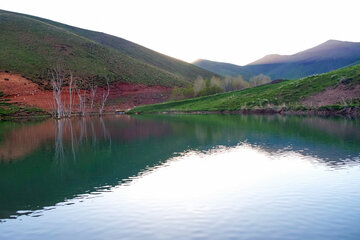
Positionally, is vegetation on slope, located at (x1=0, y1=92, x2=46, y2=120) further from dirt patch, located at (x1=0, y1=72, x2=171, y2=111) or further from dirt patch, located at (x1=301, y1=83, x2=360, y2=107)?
Result: dirt patch, located at (x1=301, y1=83, x2=360, y2=107)

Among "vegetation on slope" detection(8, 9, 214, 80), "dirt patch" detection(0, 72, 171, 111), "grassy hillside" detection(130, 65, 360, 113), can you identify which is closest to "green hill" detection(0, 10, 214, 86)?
"dirt patch" detection(0, 72, 171, 111)

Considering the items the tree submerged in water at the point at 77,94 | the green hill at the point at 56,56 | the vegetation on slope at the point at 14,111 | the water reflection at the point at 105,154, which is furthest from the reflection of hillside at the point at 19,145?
the green hill at the point at 56,56

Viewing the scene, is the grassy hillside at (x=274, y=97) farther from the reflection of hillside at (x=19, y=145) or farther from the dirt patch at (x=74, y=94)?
the reflection of hillside at (x=19, y=145)

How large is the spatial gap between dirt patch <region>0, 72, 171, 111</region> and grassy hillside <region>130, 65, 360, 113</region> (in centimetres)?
1268

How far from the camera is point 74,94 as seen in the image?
10331cm

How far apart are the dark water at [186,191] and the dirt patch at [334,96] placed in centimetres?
3506

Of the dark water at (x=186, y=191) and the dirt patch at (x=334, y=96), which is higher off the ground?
the dirt patch at (x=334, y=96)

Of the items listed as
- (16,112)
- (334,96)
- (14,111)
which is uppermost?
(334,96)

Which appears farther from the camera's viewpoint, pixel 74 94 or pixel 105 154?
pixel 74 94

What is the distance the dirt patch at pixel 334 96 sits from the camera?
63581 millimetres

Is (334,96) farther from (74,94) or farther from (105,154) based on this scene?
(74,94)

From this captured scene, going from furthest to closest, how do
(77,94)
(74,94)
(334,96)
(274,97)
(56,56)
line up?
1. (56,56)
2. (77,94)
3. (74,94)
4. (274,97)
5. (334,96)

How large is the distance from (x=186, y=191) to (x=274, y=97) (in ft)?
212

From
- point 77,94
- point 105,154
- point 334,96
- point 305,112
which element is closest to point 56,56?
point 77,94
